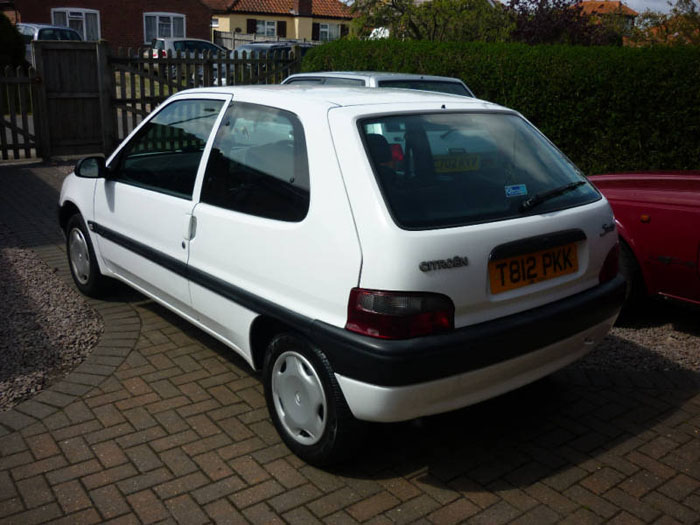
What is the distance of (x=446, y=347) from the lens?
10.1 feet

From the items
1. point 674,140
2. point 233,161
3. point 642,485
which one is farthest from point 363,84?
point 642,485

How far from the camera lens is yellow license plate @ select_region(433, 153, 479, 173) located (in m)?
3.51

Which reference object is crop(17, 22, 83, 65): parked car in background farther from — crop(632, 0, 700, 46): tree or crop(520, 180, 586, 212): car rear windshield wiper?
crop(520, 180, 586, 212): car rear windshield wiper

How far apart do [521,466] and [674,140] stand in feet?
22.1

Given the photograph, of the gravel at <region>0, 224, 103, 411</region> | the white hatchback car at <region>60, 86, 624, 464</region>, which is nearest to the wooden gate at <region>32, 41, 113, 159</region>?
the gravel at <region>0, 224, 103, 411</region>

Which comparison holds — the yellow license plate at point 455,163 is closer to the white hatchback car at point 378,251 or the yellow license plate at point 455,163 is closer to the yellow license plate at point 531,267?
the white hatchback car at point 378,251

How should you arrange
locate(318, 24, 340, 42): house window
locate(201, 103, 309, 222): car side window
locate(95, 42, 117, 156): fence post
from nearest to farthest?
locate(201, 103, 309, 222): car side window
locate(95, 42, 117, 156): fence post
locate(318, 24, 340, 42): house window

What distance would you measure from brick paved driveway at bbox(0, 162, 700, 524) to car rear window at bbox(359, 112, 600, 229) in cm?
124

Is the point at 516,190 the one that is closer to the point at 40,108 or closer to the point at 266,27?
the point at 40,108

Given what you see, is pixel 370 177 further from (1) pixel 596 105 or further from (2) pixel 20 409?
(1) pixel 596 105

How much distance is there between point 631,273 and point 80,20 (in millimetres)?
40332

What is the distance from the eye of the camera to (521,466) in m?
3.59

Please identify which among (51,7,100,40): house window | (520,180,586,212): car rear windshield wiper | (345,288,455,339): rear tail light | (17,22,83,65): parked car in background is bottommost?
(345,288,455,339): rear tail light

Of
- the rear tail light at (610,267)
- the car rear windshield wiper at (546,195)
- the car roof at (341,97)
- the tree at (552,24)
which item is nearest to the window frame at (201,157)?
the car roof at (341,97)
